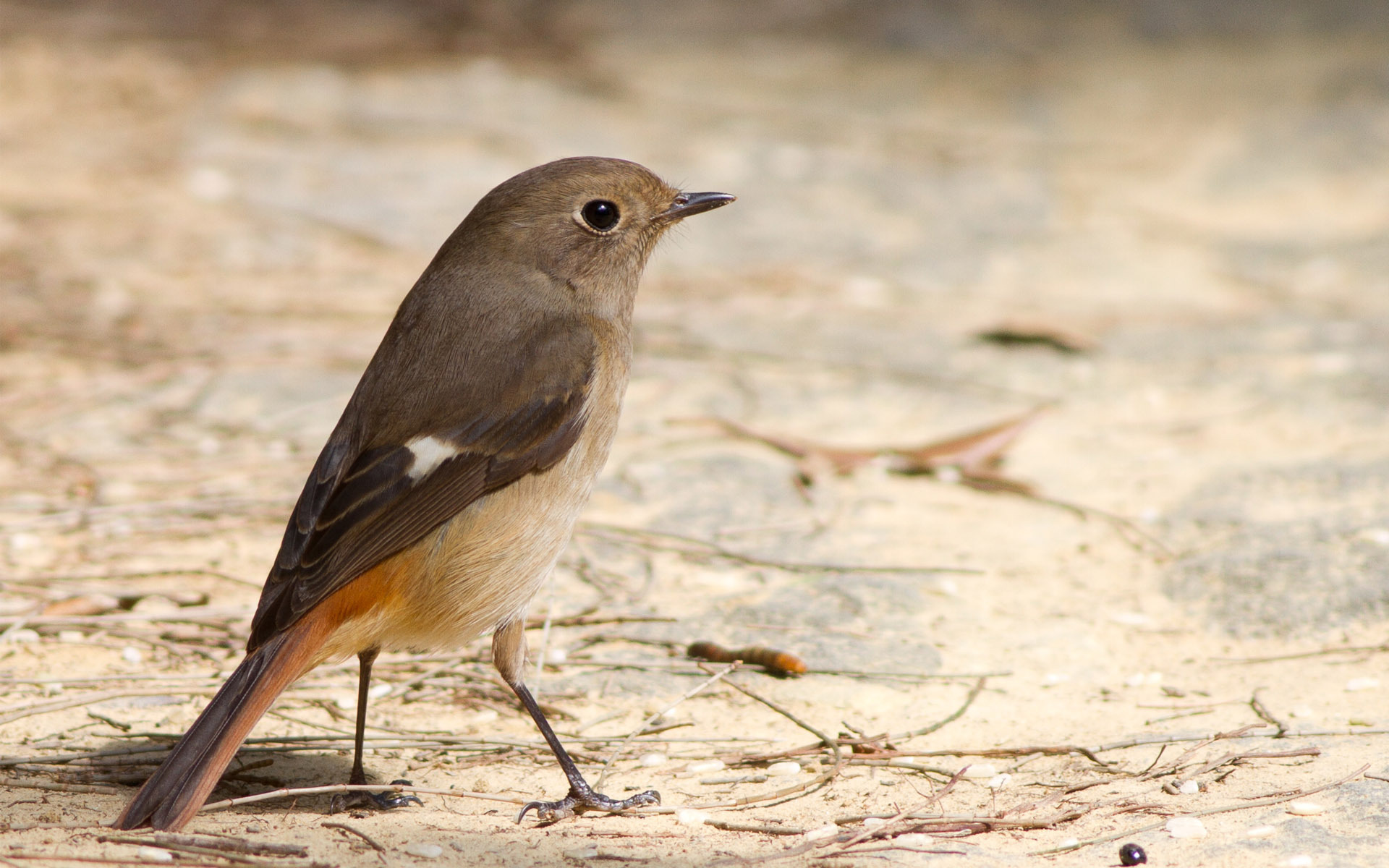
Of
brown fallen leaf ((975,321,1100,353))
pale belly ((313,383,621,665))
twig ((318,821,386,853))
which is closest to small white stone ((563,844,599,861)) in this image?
twig ((318,821,386,853))

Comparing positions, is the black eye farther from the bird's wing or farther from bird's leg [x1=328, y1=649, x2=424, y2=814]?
bird's leg [x1=328, y1=649, x2=424, y2=814]

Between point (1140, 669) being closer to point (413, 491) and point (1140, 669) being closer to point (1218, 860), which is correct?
point (1218, 860)

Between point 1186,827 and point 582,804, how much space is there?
127 cm

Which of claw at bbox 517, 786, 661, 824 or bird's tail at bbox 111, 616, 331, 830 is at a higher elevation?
bird's tail at bbox 111, 616, 331, 830

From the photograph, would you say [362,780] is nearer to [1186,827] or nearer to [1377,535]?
[1186,827]

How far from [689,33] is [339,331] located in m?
7.26

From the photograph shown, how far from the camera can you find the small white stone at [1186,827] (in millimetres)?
2771

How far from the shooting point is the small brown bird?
307cm

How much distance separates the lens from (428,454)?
10.7 feet

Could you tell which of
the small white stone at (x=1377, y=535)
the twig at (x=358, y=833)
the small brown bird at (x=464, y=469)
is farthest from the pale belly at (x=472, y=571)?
the small white stone at (x=1377, y=535)

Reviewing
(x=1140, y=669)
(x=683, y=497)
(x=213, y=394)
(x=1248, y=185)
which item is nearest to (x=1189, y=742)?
(x=1140, y=669)

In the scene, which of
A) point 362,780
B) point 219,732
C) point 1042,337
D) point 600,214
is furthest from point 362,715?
point 1042,337

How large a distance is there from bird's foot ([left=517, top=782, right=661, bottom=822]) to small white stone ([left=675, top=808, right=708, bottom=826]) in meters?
0.08

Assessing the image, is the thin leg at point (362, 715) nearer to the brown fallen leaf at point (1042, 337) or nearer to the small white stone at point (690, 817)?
the small white stone at point (690, 817)
